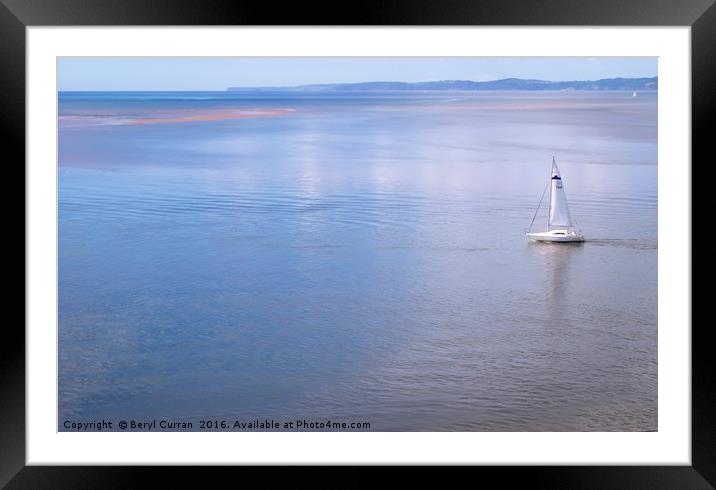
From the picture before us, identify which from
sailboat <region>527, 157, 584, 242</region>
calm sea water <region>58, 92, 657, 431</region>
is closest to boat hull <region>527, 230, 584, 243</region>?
sailboat <region>527, 157, 584, 242</region>

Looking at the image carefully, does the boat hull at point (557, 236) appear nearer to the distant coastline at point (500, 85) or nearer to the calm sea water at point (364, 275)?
the calm sea water at point (364, 275)

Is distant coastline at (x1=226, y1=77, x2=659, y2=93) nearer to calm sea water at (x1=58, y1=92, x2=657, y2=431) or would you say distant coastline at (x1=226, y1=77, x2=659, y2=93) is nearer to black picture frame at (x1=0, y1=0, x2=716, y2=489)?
calm sea water at (x1=58, y1=92, x2=657, y2=431)

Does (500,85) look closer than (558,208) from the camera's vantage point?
No

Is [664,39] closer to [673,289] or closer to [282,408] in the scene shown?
[673,289]

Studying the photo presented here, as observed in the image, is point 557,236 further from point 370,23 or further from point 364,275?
point 370,23

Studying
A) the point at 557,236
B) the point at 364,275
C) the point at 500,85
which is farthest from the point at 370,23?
the point at 500,85

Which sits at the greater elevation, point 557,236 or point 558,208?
point 558,208

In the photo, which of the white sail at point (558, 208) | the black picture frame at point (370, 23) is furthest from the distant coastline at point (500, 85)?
the black picture frame at point (370, 23)
